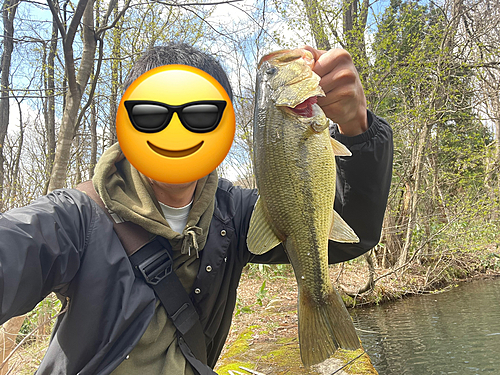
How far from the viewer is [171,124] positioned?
117 centimetres

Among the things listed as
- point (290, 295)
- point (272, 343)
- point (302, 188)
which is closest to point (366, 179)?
point (302, 188)

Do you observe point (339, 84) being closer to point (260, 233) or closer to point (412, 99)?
point (260, 233)

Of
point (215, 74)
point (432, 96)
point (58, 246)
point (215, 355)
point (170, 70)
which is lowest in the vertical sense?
point (215, 355)

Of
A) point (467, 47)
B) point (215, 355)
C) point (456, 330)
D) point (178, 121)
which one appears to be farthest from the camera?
point (467, 47)

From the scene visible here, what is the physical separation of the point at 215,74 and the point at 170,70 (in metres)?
0.79

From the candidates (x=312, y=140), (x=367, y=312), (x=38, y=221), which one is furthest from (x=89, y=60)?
(x=367, y=312)

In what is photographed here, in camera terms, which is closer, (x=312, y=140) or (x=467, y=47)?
(x=312, y=140)

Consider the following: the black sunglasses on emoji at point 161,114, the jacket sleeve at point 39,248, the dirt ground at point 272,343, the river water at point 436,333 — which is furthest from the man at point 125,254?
the river water at point 436,333

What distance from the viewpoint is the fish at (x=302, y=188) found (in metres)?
1.26

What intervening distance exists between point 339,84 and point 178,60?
1002mm

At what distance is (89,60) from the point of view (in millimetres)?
4113

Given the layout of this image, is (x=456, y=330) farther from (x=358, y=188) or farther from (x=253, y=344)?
(x=358, y=188)

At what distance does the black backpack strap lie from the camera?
1509 millimetres

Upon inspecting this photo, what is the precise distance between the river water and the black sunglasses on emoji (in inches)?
235
